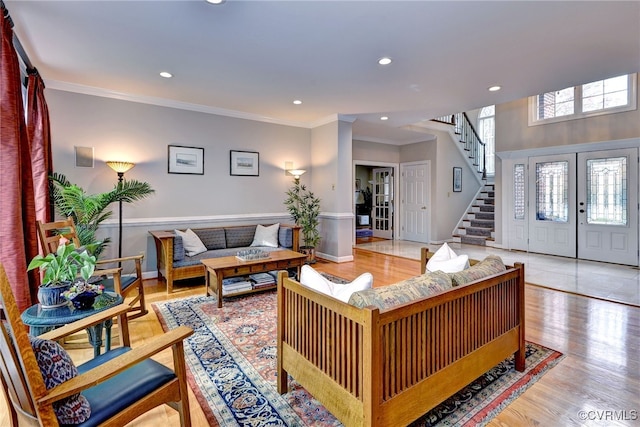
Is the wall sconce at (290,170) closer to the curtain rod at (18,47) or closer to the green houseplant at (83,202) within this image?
the green houseplant at (83,202)

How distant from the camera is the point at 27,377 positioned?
1.00 m

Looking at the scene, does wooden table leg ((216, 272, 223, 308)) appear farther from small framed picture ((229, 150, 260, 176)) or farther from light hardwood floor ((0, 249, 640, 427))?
small framed picture ((229, 150, 260, 176))

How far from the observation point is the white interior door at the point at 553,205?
591 centimetres

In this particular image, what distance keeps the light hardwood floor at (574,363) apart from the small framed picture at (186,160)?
180 cm

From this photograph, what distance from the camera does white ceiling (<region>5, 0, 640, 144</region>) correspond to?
7.97 ft

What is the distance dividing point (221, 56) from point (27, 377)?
3.07 metres

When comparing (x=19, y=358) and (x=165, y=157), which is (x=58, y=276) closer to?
(x=19, y=358)

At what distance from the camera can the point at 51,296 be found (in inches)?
74.8

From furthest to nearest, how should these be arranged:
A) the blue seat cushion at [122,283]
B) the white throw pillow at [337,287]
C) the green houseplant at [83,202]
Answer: the green houseplant at [83,202], the blue seat cushion at [122,283], the white throw pillow at [337,287]

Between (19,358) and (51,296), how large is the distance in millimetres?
1111

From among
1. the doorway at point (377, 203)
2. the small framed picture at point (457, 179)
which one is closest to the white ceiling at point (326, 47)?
the small framed picture at point (457, 179)

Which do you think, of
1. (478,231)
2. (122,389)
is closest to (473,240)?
(478,231)

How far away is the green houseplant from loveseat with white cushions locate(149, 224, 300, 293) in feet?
2.14

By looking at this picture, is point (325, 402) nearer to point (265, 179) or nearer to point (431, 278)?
point (431, 278)
